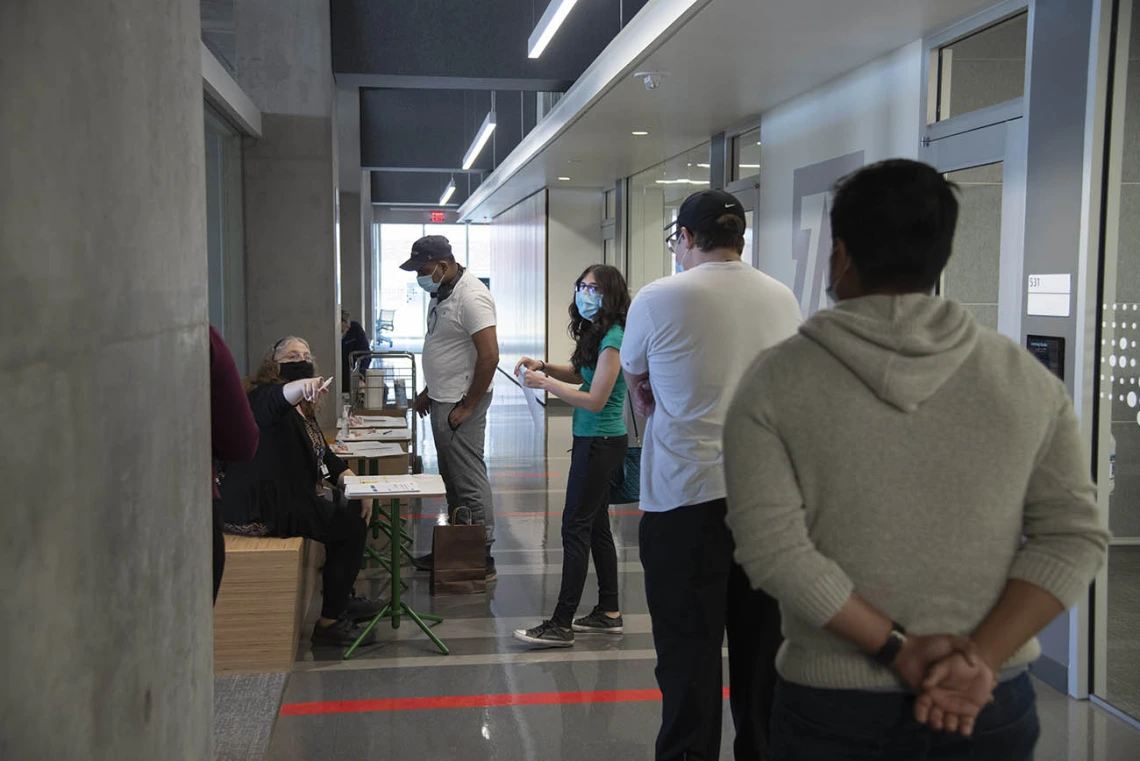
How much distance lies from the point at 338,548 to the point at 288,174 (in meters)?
4.08

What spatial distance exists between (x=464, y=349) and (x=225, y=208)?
264 centimetres

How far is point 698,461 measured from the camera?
2.51 meters

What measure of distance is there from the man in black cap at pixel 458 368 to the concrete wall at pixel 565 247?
9.47 m

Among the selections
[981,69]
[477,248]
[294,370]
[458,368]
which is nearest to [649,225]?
[458,368]

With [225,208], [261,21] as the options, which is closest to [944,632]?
[225,208]

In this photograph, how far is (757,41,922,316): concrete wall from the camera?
18.3 feet

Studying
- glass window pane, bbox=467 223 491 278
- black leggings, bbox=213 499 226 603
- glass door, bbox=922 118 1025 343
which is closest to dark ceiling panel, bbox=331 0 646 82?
glass door, bbox=922 118 1025 343

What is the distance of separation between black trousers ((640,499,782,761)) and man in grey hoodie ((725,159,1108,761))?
3.51ft

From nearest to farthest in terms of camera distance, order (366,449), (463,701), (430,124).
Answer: (463,701), (366,449), (430,124)

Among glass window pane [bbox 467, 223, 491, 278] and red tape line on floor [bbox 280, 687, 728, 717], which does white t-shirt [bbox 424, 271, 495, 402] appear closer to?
red tape line on floor [bbox 280, 687, 728, 717]

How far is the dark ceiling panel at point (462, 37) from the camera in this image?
8.20 meters

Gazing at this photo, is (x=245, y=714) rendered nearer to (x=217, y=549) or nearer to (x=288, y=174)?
(x=217, y=549)

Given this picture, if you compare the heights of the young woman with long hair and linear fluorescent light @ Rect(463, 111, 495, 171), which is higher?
linear fluorescent light @ Rect(463, 111, 495, 171)

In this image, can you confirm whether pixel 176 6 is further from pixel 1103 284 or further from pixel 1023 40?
pixel 1023 40
